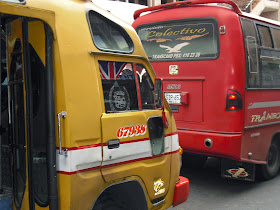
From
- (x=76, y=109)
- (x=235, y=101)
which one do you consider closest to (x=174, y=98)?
(x=235, y=101)

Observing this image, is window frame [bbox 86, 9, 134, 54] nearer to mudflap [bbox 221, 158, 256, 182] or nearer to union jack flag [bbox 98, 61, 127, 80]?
union jack flag [bbox 98, 61, 127, 80]

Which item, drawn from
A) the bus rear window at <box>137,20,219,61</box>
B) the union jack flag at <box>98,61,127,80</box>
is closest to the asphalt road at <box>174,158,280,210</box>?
the bus rear window at <box>137,20,219,61</box>

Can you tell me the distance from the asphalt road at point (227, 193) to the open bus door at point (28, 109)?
2778 millimetres

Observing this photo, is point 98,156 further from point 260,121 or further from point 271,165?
point 271,165

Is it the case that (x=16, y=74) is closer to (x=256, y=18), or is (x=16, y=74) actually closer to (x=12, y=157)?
(x=12, y=157)

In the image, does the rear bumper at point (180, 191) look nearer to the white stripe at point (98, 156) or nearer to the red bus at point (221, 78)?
the white stripe at point (98, 156)

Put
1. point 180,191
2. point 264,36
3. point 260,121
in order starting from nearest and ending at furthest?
point 180,191, point 260,121, point 264,36

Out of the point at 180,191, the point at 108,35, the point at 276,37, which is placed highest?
the point at 276,37

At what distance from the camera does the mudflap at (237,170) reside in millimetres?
6438

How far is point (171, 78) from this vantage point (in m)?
6.77

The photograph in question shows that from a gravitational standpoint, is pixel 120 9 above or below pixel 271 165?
above

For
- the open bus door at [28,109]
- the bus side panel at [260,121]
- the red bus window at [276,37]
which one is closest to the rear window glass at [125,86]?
the open bus door at [28,109]

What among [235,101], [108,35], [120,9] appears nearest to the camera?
[108,35]

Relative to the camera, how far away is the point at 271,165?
7219 mm
